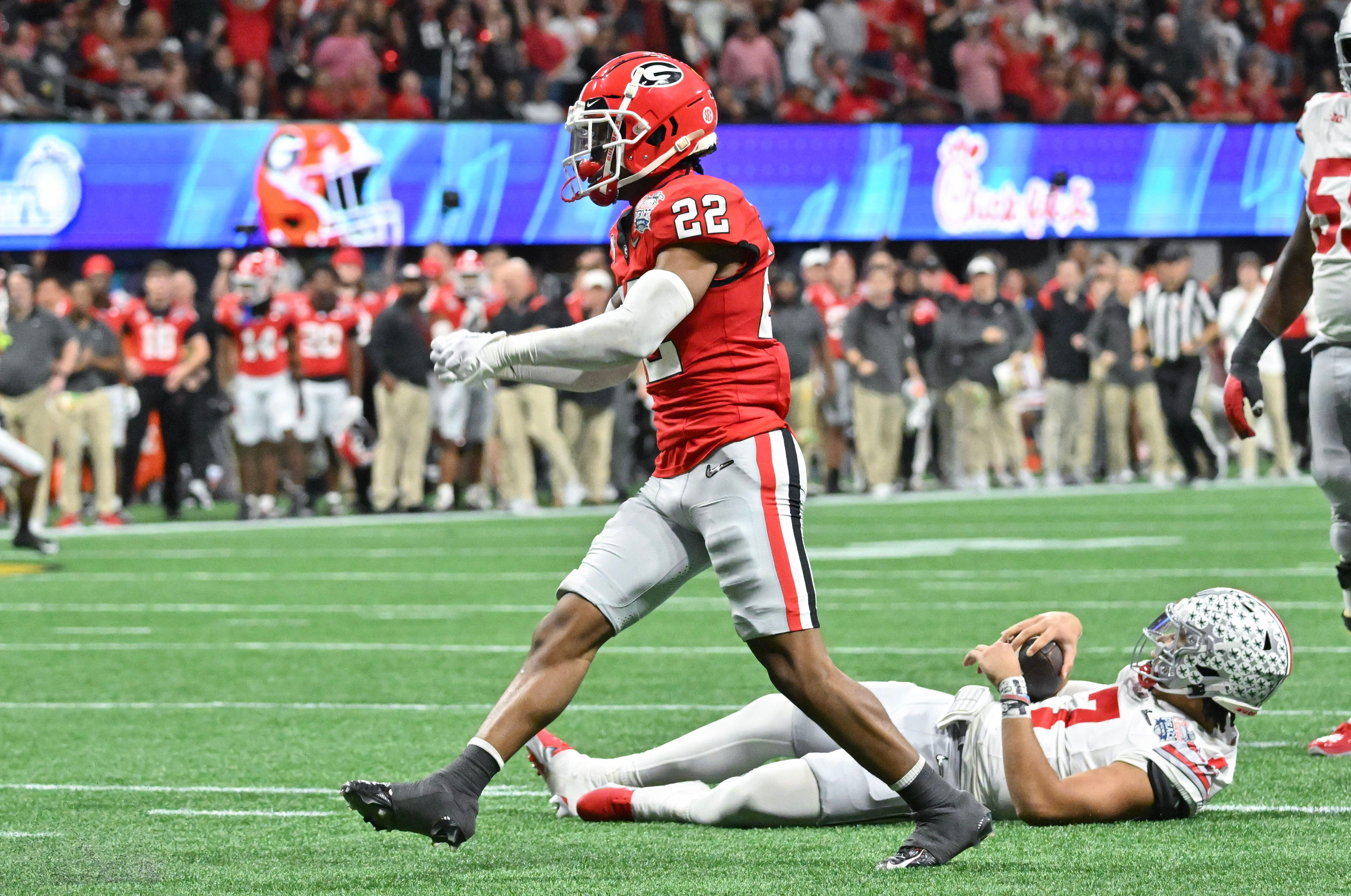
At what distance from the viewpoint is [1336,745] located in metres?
5.68

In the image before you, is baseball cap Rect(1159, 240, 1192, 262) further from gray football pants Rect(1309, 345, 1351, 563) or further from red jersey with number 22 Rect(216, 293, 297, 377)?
gray football pants Rect(1309, 345, 1351, 563)

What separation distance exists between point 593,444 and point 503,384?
110 cm

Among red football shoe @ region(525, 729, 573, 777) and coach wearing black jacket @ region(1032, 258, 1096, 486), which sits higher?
red football shoe @ region(525, 729, 573, 777)

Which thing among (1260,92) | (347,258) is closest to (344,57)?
(347,258)

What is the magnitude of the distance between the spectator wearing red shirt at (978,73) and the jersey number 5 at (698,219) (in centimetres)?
1961

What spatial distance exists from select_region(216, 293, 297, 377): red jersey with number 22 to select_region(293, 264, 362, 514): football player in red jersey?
0.35 metres

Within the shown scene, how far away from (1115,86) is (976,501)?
9.22 meters

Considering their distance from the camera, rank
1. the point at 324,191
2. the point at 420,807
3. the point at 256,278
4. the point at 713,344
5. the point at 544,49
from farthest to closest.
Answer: the point at 544,49
the point at 324,191
the point at 256,278
the point at 713,344
the point at 420,807

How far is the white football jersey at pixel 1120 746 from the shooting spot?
4719 mm

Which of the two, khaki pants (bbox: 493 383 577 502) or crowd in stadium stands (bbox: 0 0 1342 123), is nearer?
khaki pants (bbox: 493 383 577 502)

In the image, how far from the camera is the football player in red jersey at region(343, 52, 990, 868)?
4.26m

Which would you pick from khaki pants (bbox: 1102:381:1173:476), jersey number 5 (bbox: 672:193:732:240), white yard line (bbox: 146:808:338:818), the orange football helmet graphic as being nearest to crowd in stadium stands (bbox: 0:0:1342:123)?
the orange football helmet graphic

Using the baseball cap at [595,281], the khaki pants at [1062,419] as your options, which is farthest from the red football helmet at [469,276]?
the khaki pants at [1062,419]

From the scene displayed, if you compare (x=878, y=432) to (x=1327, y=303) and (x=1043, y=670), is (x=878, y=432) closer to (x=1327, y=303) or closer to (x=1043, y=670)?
(x=1327, y=303)
